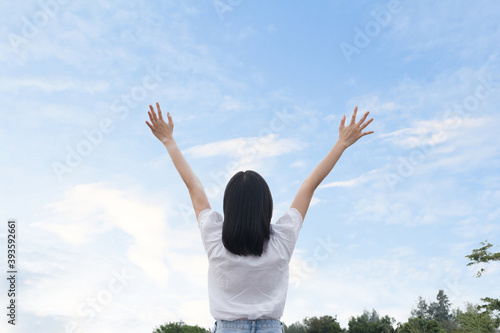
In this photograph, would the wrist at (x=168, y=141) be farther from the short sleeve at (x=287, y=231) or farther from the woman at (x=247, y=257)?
the short sleeve at (x=287, y=231)

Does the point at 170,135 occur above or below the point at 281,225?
above

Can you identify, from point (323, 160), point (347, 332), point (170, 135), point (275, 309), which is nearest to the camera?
point (275, 309)

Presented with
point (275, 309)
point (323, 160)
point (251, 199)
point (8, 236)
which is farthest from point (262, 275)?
point (8, 236)

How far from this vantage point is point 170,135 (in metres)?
4.03

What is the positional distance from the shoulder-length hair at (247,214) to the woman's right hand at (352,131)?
1.18m

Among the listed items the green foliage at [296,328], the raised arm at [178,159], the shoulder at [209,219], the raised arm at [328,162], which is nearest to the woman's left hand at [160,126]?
the raised arm at [178,159]

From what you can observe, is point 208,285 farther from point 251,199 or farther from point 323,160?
point 323,160

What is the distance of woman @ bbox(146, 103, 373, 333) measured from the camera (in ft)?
9.20

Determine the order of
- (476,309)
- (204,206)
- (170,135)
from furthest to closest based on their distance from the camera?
(476,309) < (170,135) < (204,206)

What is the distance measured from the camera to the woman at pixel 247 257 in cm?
280

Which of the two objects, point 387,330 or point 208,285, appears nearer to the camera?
point 208,285

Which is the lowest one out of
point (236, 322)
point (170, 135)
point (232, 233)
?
point (236, 322)

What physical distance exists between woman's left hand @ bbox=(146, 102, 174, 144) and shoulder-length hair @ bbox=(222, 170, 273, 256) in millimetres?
1214

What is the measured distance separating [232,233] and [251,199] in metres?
0.24
